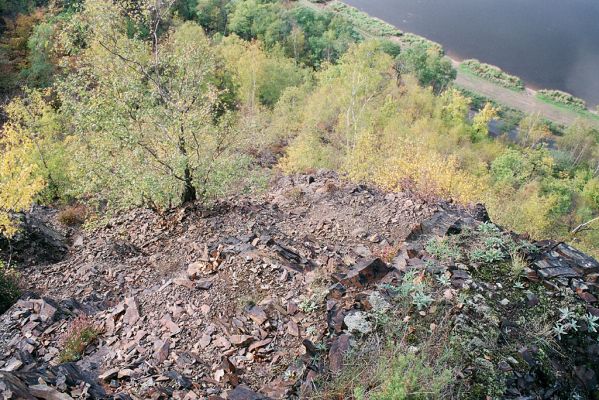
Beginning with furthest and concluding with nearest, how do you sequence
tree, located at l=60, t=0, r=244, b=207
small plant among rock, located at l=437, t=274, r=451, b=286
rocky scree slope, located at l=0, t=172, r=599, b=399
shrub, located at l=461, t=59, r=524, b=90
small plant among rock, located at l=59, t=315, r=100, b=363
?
1. shrub, located at l=461, t=59, r=524, b=90
2. tree, located at l=60, t=0, r=244, b=207
3. small plant among rock, located at l=59, t=315, r=100, b=363
4. small plant among rock, located at l=437, t=274, r=451, b=286
5. rocky scree slope, located at l=0, t=172, r=599, b=399

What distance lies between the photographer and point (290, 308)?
448 inches

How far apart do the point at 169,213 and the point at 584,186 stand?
182 feet

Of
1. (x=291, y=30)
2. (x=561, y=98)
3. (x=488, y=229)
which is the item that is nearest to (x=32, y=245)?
(x=488, y=229)

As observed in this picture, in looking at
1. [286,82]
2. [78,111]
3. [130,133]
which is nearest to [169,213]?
[130,133]

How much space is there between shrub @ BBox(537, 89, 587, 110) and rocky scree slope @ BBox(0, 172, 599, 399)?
6702 centimetres

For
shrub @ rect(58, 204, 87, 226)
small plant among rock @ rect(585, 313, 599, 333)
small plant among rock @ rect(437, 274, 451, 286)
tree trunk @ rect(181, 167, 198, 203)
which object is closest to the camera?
small plant among rock @ rect(585, 313, 599, 333)

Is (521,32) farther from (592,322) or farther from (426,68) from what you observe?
(592,322)

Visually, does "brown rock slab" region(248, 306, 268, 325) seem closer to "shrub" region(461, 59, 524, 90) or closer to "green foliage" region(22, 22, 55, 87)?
"green foliage" region(22, 22, 55, 87)

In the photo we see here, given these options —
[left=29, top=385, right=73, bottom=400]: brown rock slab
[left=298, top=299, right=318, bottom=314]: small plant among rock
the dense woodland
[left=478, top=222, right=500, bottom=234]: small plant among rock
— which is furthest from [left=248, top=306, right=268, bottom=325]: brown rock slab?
the dense woodland

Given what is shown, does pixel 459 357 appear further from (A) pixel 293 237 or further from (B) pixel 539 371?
(A) pixel 293 237

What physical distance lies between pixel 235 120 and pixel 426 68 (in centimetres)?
4649

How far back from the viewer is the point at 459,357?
8.94 m

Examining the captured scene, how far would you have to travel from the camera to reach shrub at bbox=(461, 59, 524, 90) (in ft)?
244

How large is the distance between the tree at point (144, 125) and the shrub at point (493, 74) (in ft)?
225
